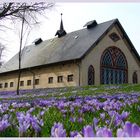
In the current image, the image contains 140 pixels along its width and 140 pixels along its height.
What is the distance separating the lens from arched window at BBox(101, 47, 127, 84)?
37156 millimetres

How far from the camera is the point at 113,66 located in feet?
127

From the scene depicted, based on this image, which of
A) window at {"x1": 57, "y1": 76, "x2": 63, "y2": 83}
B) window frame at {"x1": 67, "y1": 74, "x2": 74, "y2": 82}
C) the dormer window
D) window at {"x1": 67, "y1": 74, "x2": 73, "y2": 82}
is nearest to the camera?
window frame at {"x1": 67, "y1": 74, "x2": 74, "y2": 82}

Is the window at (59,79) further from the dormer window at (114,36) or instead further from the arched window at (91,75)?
the dormer window at (114,36)

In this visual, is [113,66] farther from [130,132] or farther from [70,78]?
[130,132]

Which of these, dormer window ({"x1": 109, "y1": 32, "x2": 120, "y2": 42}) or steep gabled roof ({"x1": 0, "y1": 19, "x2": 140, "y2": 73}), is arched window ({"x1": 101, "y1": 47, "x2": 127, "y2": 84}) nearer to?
dormer window ({"x1": 109, "y1": 32, "x2": 120, "y2": 42})

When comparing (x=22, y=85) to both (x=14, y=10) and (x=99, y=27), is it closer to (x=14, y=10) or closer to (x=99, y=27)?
(x=99, y=27)

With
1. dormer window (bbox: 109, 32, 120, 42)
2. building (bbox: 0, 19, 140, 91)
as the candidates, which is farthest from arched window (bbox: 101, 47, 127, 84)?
dormer window (bbox: 109, 32, 120, 42)

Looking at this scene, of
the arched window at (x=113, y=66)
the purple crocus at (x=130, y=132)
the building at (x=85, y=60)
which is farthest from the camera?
the arched window at (x=113, y=66)

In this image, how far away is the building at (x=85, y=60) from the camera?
34812 mm

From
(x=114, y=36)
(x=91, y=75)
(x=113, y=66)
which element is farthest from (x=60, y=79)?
(x=114, y=36)

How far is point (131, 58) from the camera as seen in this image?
134 ft

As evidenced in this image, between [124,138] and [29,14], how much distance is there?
63.6ft

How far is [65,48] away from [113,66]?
6.01 m

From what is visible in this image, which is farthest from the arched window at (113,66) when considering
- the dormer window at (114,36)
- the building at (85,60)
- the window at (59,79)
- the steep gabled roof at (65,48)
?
the window at (59,79)
